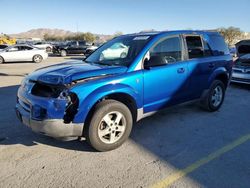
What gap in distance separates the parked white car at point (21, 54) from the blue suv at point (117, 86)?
52.2ft

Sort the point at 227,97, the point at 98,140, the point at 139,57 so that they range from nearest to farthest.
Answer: the point at 98,140, the point at 139,57, the point at 227,97

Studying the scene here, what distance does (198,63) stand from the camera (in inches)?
207

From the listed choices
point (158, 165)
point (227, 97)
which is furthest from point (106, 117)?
point (227, 97)

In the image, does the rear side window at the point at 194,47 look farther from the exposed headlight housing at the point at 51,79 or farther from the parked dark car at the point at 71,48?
the parked dark car at the point at 71,48

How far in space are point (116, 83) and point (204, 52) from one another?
2565mm

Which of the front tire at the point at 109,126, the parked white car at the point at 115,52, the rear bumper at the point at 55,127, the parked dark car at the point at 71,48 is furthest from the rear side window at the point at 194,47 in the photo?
the parked dark car at the point at 71,48

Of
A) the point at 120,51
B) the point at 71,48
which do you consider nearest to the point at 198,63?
the point at 120,51

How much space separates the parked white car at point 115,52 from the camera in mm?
4696

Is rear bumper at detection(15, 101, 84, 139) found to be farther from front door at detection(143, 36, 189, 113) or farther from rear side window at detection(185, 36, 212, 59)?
rear side window at detection(185, 36, 212, 59)

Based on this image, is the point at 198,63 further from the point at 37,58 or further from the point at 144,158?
the point at 37,58

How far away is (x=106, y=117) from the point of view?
388 centimetres

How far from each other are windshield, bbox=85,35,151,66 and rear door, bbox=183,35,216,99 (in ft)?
3.45

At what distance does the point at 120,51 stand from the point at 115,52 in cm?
15

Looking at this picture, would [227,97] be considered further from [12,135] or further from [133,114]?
[12,135]
